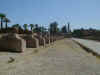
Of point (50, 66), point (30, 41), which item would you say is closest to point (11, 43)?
point (30, 41)

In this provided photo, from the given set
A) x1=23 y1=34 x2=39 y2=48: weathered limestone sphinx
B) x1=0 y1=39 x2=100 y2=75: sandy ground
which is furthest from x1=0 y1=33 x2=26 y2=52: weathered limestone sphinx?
x1=23 y1=34 x2=39 y2=48: weathered limestone sphinx

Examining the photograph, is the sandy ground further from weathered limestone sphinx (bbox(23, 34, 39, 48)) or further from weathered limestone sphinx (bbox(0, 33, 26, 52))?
weathered limestone sphinx (bbox(23, 34, 39, 48))

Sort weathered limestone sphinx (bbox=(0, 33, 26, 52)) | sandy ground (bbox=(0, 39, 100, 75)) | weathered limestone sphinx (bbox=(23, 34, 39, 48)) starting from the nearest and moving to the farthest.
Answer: sandy ground (bbox=(0, 39, 100, 75)) → weathered limestone sphinx (bbox=(0, 33, 26, 52)) → weathered limestone sphinx (bbox=(23, 34, 39, 48))

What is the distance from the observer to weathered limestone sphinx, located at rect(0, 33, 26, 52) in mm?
23203

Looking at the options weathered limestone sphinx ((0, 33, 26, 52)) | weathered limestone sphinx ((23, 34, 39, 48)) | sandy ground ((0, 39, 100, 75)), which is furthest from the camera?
weathered limestone sphinx ((23, 34, 39, 48))

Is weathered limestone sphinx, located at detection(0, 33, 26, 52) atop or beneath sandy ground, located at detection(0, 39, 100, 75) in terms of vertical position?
atop

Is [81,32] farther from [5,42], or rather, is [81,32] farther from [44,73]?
[44,73]

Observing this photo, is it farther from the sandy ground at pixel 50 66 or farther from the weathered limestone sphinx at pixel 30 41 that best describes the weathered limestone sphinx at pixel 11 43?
the weathered limestone sphinx at pixel 30 41

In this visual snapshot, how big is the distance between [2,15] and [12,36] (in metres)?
32.8

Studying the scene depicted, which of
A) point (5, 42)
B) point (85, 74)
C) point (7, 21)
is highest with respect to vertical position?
point (7, 21)

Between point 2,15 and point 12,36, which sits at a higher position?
point 2,15

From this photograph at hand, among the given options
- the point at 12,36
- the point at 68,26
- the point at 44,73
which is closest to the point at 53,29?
the point at 68,26

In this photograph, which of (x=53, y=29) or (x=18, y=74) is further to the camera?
(x=53, y=29)

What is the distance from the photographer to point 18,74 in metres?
9.90
